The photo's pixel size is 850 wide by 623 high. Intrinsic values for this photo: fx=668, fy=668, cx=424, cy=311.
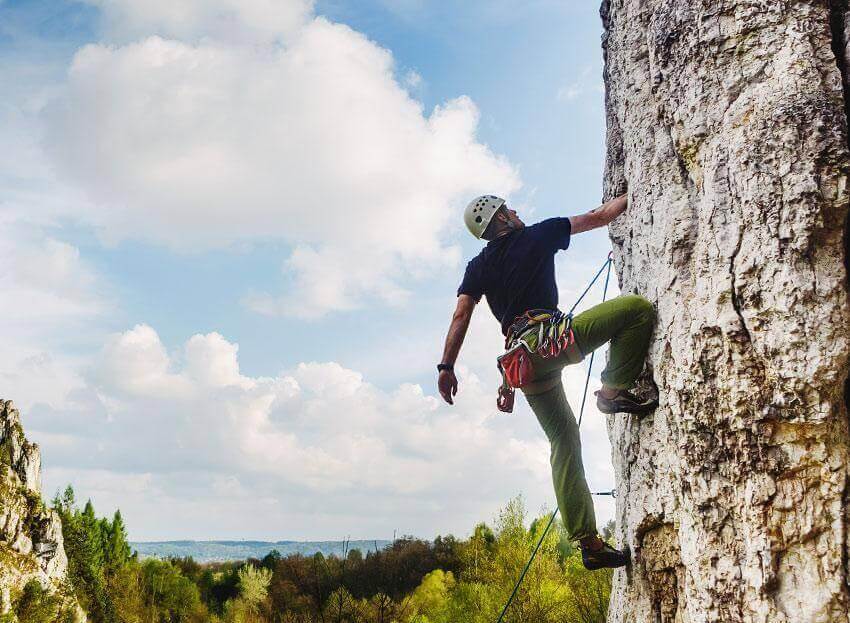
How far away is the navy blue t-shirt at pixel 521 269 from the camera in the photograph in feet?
15.5

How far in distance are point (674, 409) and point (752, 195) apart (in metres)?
1.32

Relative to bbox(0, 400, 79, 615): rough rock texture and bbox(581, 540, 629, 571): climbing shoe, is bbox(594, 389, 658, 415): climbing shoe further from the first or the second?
bbox(0, 400, 79, 615): rough rock texture

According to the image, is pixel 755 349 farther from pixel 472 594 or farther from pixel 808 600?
pixel 472 594

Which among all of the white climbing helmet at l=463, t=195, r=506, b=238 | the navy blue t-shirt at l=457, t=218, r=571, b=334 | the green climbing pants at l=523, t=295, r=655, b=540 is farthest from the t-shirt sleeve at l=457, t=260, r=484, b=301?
the green climbing pants at l=523, t=295, r=655, b=540

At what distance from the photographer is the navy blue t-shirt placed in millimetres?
4723

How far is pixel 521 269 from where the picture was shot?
471 centimetres

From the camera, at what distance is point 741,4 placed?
4199 mm

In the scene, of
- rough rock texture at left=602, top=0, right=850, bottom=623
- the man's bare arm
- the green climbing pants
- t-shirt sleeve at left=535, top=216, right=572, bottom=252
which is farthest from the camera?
the man's bare arm

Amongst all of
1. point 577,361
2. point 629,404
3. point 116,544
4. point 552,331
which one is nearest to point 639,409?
point 629,404

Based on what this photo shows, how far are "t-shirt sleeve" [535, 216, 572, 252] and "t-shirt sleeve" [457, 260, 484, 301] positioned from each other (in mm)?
526

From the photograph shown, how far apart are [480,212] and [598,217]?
877 millimetres

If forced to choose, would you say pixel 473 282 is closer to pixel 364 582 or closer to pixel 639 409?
pixel 639 409

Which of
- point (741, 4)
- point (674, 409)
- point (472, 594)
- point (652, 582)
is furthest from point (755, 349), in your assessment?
point (472, 594)

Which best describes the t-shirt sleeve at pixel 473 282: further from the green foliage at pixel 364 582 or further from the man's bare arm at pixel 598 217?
the green foliage at pixel 364 582
